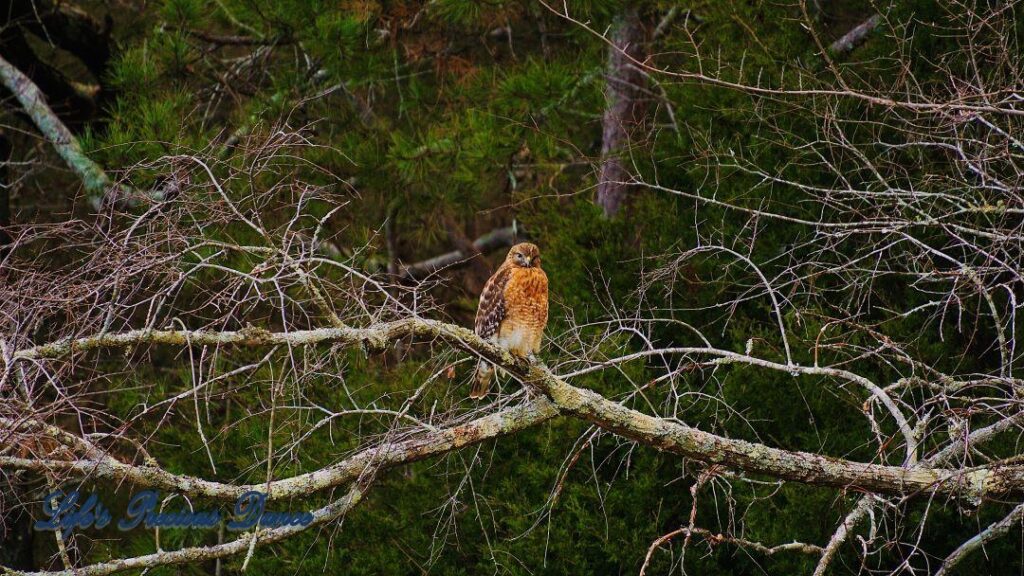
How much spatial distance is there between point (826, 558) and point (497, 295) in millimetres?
2267

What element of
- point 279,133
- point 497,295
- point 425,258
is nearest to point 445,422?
point 279,133

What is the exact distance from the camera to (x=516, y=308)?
5.88 m

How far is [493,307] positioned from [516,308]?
0.16 meters

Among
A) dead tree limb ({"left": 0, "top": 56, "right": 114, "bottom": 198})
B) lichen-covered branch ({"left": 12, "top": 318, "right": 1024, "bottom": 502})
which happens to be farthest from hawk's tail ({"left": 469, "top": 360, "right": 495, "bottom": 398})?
dead tree limb ({"left": 0, "top": 56, "right": 114, "bottom": 198})

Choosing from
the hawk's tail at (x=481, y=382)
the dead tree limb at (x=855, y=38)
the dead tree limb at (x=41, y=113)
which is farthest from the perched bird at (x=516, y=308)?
the dead tree limb at (x=41, y=113)

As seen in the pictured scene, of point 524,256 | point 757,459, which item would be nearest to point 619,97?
point 524,256

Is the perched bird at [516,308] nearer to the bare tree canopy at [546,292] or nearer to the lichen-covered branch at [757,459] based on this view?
the bare tree canopy at [546,292]

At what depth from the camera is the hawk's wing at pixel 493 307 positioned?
594cm

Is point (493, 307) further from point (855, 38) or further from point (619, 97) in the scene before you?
point (855, 38)

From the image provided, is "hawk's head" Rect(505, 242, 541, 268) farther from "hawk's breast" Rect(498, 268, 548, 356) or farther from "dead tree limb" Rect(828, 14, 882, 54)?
"dead tree limb" Rect(828, 14, 882, 54)

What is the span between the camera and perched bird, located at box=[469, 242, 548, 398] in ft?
19.1

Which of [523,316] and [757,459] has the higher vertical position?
[757,459]

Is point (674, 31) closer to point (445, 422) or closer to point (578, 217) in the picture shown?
point (578, 217)

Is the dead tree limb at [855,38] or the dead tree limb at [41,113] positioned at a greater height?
the dead tree limb at [855,38]
